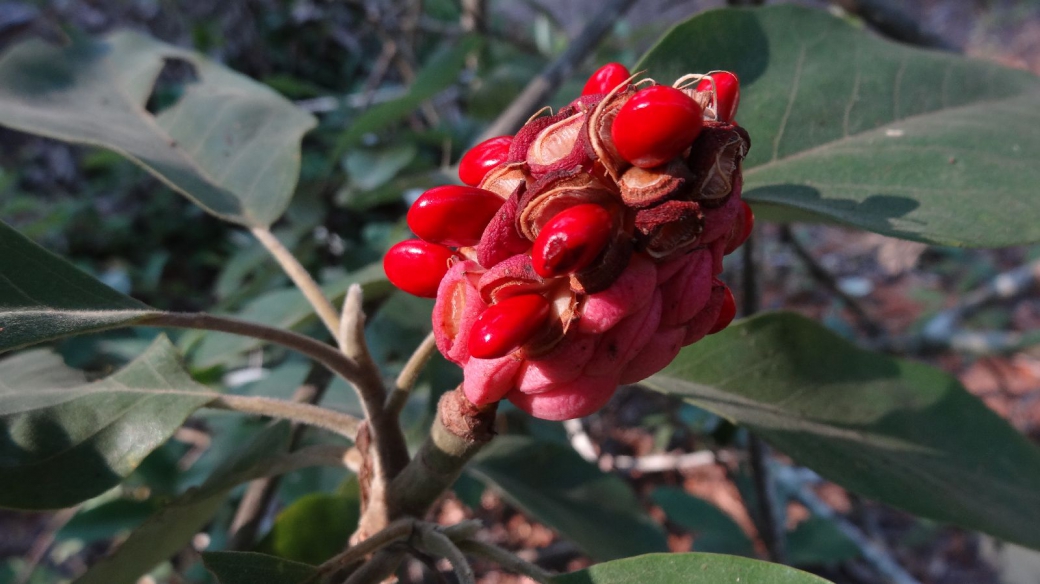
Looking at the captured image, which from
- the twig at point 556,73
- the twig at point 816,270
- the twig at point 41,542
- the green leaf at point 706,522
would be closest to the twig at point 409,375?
the twig at point 556,73

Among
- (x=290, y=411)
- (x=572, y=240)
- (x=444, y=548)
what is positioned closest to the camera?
(x=572, y=240)

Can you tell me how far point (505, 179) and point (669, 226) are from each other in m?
0.18

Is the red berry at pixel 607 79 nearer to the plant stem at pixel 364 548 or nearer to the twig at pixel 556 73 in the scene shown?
the plant stem at pixel 364 548

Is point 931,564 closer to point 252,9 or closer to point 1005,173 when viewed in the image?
point 1005,173

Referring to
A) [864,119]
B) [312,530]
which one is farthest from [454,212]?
[864,119]

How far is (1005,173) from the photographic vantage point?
0.96 m

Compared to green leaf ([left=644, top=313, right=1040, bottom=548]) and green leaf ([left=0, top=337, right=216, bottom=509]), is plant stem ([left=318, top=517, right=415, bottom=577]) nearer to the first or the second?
green leaf ([left=0, top=337, right=216, bottom=509])

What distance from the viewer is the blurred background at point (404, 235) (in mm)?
2188

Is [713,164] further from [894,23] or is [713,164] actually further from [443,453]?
[894,23]

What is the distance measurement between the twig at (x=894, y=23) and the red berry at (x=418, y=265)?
1991 mm

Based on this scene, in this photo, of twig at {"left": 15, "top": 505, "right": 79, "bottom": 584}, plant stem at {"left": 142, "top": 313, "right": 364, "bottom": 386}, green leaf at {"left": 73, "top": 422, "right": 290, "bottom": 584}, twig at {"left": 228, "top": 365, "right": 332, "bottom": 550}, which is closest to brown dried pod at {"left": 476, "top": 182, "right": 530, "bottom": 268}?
plant stem at {"left": 142, "top": 313, "right": 364, "bottom": 386}

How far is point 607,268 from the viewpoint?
565mm

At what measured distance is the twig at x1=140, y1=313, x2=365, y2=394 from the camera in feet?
2.71

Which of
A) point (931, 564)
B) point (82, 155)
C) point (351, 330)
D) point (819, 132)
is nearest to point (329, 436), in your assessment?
point (351, 330)
